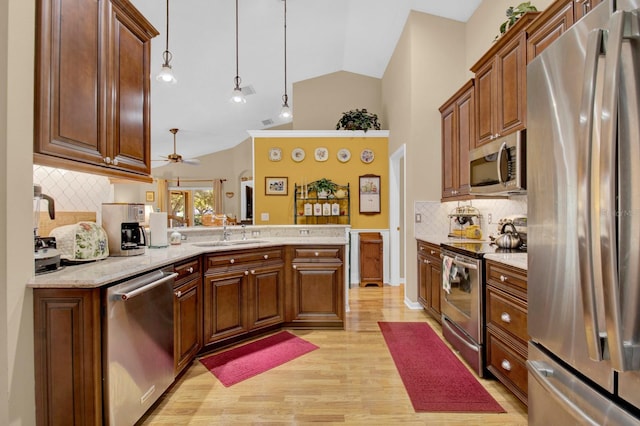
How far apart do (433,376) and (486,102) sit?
93.6 inches

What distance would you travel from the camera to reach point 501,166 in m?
2.38

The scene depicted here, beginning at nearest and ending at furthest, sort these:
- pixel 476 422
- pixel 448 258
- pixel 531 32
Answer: pixel 476 422 → pixel 531 32 → pixel 448 258

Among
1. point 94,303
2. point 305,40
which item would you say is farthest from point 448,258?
point 305,40

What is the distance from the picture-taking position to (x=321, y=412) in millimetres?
1851

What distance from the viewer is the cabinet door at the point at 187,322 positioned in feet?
6.93

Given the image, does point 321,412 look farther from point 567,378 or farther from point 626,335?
point 626,335

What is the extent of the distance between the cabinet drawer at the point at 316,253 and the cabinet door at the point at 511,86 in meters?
1.82

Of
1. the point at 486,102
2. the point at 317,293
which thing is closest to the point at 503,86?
the point at 486,102

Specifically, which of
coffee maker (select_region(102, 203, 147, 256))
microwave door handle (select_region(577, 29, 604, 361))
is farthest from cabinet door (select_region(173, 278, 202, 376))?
microwave door handle (select_region(577, 29, 604, 361))

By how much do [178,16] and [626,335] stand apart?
165 inches

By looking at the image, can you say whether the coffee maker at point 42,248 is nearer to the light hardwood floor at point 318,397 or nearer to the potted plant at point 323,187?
the light hardwood floor at point 318,397

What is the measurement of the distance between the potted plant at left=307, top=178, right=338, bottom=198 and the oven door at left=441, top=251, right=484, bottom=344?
2791 mm

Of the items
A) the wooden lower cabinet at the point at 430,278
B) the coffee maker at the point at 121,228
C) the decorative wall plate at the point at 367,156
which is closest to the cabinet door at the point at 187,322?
the coffee maker at the point at 121,228

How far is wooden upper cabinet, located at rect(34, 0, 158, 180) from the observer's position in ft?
4.81
